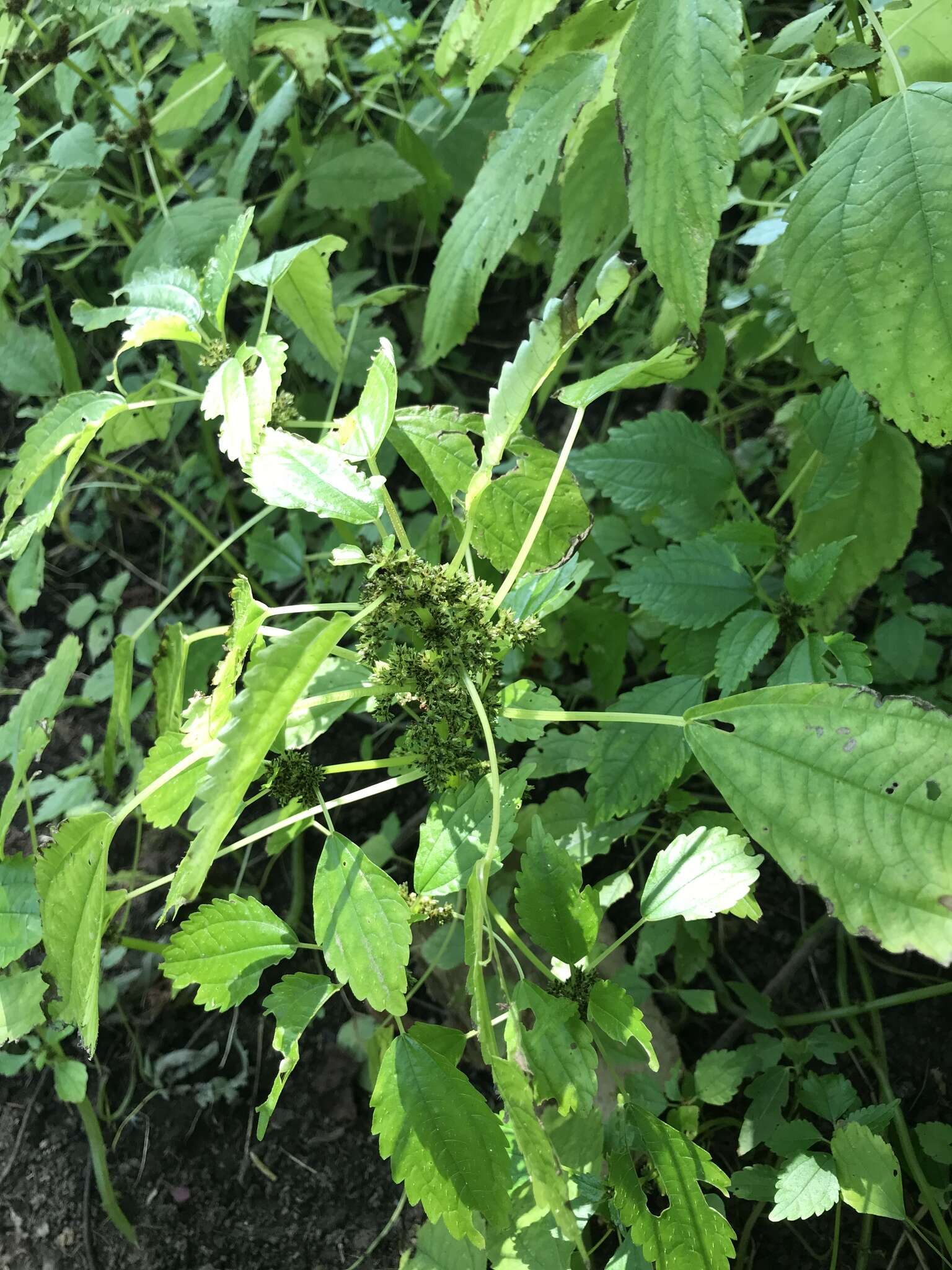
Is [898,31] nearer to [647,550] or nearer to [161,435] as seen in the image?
[647,550]

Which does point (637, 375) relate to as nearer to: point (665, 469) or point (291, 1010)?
point (665, 469)

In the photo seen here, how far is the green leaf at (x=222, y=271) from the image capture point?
1020mm

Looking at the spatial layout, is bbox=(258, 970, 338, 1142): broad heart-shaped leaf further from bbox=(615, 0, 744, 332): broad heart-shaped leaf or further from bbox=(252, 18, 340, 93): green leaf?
bbox=(252, 18, 340, 93): green leaf

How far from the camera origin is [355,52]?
6.97 ft

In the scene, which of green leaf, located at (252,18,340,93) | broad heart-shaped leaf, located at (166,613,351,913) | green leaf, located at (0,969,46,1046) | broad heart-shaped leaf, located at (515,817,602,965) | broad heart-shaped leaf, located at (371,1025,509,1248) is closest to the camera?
broad heart-shaped leaf, located at (166,613,351,913)

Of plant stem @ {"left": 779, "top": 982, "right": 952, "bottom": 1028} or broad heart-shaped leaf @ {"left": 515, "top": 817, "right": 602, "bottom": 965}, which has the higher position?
broad heart-shaped leaf @ {"left": 515, "top": 817, "right": 602, "bottom": 965}

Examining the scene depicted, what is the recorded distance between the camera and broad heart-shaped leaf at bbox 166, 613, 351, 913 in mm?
635

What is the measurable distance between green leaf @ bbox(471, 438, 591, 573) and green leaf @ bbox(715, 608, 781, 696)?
0.85ft

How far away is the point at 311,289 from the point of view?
1.21 m

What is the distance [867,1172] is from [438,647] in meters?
0.75

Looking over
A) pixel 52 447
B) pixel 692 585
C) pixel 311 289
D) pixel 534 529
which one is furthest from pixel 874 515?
pixel 52 447

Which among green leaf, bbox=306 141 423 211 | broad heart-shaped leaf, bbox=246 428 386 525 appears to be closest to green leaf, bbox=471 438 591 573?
broad heart-shaped leaf, bbox=246 428 386 525

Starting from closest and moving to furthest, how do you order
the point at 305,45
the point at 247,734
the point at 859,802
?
the point at 247,734
the point at 859,802
the point at 305,45

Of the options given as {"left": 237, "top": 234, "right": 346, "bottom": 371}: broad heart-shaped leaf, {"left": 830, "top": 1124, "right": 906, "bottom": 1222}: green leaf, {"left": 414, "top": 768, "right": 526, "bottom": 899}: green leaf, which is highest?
{"left": 237, "top": 234, "right": 346, "bottom": 371}: broad heart-shaped leaf
